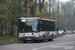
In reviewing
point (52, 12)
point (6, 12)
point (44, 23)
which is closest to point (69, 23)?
point (52, 12)

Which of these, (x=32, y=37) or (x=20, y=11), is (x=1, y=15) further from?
(x=32, y=37)

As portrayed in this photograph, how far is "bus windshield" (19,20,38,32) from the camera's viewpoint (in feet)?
81.0

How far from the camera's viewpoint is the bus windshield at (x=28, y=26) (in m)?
24.7

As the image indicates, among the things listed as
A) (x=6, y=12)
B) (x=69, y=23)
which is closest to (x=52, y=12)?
(x=6, y=12)

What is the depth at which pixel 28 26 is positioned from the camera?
24.8 m

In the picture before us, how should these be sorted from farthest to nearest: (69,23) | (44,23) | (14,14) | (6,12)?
(69,23) < (14,14) < (6,12) < (44,23)

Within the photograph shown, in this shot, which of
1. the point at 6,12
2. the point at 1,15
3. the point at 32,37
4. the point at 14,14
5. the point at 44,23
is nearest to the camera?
the point at 32,37

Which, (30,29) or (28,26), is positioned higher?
(28,26)

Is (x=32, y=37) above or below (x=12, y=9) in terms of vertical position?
below

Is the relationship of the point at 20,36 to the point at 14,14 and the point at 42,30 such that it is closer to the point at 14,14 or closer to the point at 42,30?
the point at 42,30

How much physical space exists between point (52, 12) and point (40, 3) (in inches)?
117

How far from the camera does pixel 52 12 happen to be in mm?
44312

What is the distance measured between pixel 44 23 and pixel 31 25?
2668mm

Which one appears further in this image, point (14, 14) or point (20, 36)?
point (14, 14)
